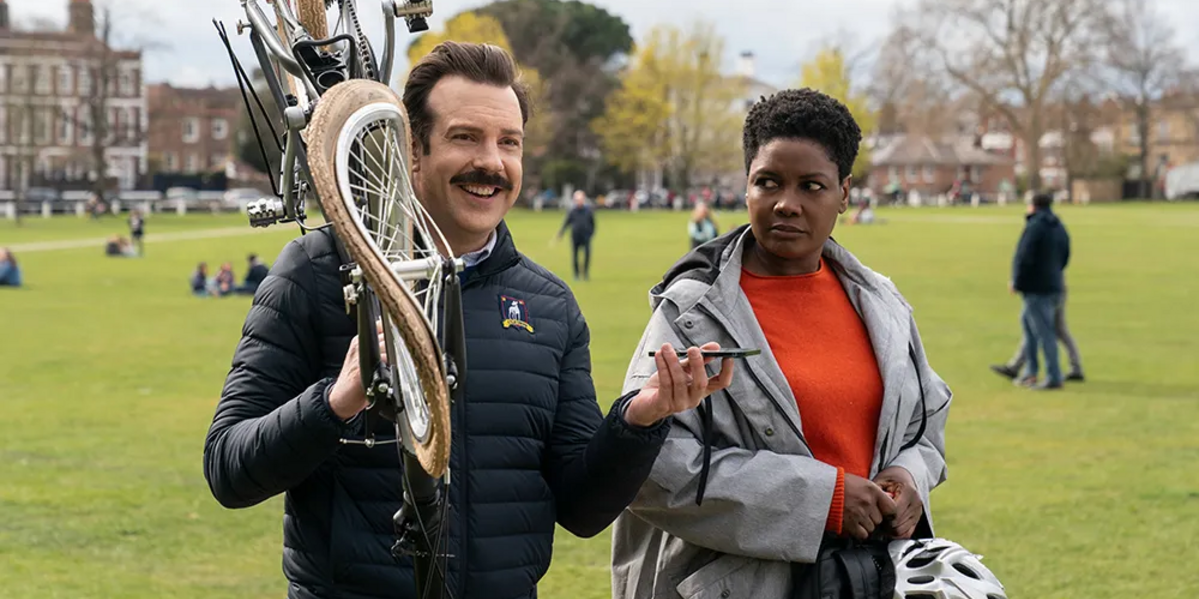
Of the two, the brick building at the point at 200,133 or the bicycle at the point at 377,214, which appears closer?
the bicycle at the point at 377,214

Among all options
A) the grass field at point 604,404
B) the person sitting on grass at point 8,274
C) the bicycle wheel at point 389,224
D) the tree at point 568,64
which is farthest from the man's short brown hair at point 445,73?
the tree at point 568,64

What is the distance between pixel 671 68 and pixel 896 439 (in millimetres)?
99358

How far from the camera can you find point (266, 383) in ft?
9.50

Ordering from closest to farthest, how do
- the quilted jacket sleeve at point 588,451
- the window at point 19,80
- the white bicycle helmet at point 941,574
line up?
the quilted jacket sleeve at point 588,451 < the white bicycle helmet at point 941,574 < the window at point 19,80

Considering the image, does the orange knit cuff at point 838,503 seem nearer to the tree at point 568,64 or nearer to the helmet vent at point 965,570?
the helmet vent at point 965,570

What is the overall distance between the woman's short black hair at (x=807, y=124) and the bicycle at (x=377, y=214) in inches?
50.0

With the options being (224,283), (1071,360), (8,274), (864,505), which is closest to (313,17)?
(864,505)

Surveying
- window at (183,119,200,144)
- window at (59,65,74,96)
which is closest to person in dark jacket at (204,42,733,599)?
window at (59,65,74,96)

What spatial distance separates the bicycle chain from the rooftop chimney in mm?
86325

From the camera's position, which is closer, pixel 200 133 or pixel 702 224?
pixel 702 224

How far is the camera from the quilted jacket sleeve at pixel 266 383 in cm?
274

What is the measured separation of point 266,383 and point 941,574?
60.6 inches

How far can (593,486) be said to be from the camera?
10.2 ft

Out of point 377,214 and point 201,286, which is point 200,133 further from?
point 377,214
